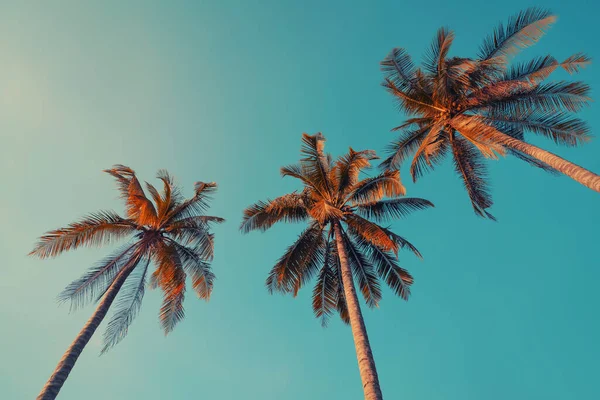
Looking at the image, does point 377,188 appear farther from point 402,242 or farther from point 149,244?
point 149,244

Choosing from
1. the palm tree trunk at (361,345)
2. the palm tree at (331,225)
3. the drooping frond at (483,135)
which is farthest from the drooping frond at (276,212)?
the drooping frond at (483,135)

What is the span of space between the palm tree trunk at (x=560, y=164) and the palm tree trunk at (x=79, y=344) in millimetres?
14170

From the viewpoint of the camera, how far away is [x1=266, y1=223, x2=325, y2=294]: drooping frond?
15.3m

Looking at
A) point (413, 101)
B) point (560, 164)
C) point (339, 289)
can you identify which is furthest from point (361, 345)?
point (413, 101)

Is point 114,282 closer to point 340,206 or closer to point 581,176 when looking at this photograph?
point 340,206

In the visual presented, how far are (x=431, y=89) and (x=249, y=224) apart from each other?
953 cm

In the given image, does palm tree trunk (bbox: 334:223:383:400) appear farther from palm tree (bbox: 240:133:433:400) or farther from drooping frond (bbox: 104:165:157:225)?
drooping frond (bbox: 104:165:157:225)

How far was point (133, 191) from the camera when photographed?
1505 cm

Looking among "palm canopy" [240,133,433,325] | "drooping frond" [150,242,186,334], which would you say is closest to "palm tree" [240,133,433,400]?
"palm canopy" [240,133,433,325]

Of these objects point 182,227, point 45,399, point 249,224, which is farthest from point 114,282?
point 249,224

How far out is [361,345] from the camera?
35.6 feet

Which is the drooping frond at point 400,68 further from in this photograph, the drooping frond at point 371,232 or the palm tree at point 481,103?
the drooping frond at point 371,232

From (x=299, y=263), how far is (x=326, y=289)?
193cm

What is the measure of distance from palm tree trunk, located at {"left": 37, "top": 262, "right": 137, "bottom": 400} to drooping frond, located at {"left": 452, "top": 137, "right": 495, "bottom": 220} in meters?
13.6
